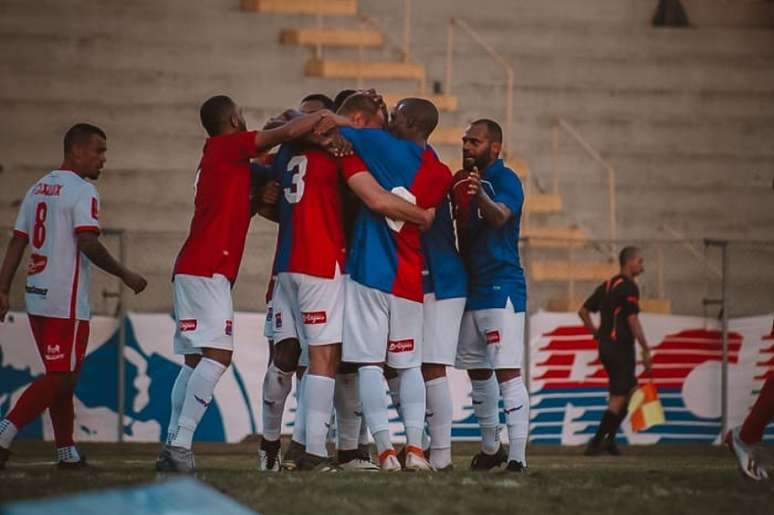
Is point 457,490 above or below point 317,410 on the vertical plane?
below

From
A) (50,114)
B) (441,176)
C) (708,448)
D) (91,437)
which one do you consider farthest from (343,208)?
(50,114)

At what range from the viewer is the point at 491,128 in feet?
36.3

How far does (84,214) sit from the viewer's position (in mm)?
10734

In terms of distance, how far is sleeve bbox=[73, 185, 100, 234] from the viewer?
35.2 ft

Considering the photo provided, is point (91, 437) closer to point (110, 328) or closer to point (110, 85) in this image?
point (110, 328)

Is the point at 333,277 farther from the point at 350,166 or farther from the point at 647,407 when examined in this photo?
the point at 647,407

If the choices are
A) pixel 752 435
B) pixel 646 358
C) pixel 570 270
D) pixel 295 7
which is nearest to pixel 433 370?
pixel 752 435

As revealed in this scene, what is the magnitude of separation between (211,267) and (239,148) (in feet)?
2.20

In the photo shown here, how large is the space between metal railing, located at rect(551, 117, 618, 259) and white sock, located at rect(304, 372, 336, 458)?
11734 mm

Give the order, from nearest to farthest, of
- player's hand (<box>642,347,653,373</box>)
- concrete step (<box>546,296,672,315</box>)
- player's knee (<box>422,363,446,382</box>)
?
player's knee (<box>422,363,446,382</box>), player's hand (<box>642,347,653,373</box>), concrete step (<box>546,296,672,315</box>)

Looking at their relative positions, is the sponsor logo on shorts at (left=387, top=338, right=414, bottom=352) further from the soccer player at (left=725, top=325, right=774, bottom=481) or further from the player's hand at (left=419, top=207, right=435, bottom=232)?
the soccer player at (left=725, top=325, right=774, bottom=481)

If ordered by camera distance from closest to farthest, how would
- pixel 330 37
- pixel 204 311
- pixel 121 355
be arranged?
pixel 204 311 → pixel 121 355 → pixel 330 37

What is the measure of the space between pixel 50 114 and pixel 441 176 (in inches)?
473

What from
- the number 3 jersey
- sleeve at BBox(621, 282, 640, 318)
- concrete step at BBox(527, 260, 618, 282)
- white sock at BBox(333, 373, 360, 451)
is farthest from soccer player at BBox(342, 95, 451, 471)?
concrete step at BBox(527, 260, 618, 282)
